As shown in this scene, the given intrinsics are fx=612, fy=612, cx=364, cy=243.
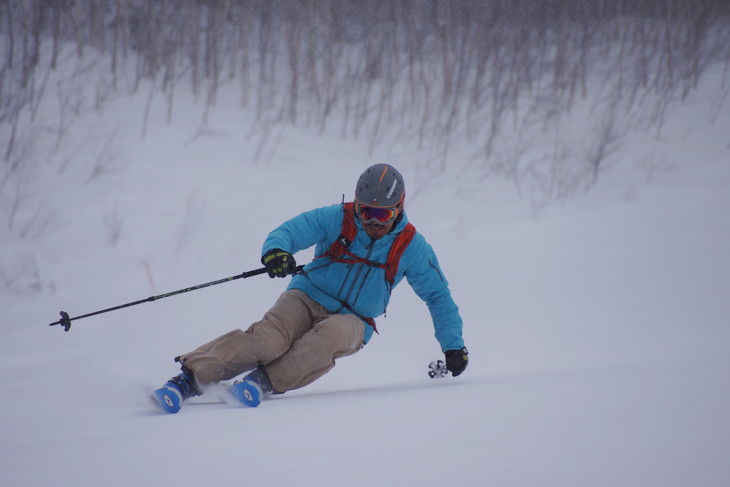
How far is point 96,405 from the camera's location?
2904 millimetres

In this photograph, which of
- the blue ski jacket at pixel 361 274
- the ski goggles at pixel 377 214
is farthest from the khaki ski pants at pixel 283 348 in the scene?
the ski goggles at pixel 377 214

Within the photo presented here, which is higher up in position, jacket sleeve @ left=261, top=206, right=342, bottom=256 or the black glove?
jacket sleeve @ left=261, top=206, right=342, bottom=256

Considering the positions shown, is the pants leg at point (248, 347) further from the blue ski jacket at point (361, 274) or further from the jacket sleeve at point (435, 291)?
the jacket sleeve at point (435, 291)

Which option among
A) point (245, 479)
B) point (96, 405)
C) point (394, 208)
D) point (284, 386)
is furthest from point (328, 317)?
point (245, 479)

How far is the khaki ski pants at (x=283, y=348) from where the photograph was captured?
108 inches

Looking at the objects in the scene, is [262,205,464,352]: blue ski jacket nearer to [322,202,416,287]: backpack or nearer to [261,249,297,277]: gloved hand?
[322,202,416,287]: backpack

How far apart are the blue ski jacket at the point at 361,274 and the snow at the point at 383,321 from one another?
401mm

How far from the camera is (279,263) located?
2.87 meters

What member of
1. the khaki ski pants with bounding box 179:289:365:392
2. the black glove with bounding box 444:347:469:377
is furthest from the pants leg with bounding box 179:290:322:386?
the black glove with bounding box 444:347:469:377

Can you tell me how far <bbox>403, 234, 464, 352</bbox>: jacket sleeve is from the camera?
3.24 metres

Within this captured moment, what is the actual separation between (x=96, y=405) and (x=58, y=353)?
6.78ft

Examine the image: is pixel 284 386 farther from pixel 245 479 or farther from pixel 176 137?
pixel 176 137

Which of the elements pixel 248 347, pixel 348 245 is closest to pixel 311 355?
pixel 248 347

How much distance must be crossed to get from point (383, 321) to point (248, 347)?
287 centimetres
